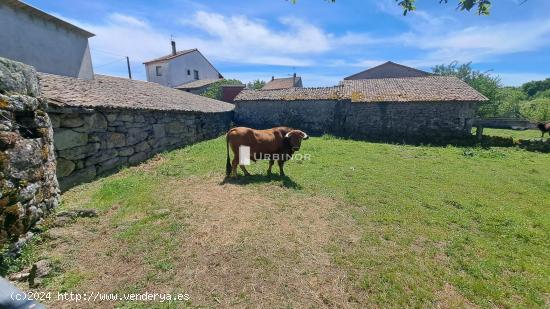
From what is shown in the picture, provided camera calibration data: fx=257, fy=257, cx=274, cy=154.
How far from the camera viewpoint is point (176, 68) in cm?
3553

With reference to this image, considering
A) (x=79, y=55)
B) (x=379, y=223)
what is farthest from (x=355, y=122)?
(x=79, y=55)

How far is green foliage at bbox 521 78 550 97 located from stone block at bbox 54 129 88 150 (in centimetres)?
8705

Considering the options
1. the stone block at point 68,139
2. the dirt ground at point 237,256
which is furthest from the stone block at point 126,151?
the dirt ground at point 237,256

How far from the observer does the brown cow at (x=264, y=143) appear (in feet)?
24.1

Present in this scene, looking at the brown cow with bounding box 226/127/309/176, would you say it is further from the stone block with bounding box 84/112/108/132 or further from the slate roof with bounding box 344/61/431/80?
the slate roof with bounding box 344/61/431/80

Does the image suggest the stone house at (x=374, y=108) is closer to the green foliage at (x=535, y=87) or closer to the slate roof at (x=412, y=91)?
the slate roof at (x=412, y=91)

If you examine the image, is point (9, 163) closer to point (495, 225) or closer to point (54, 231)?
point (54, 231)

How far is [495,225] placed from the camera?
509 cm

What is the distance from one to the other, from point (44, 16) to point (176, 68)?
25801mm

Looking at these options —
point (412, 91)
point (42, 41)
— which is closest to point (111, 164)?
point (42, 41)

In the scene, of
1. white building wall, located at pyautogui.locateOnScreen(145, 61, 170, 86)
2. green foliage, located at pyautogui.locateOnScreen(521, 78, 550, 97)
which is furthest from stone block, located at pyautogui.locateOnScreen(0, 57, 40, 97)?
green foliage, located at pyautogui.locateOnScreen(521, 78, 550, 97)

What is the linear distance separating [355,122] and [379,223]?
44.6ft

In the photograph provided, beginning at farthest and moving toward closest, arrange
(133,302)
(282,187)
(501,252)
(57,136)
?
(282,187), (57,136), (501,252), (133,302)

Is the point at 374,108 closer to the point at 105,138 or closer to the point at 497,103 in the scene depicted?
the point at 105,138
